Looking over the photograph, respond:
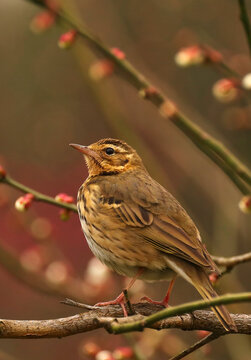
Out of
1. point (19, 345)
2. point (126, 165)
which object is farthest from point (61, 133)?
point (126, 165)

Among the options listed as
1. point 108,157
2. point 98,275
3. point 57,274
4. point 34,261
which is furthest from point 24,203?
point 34,261

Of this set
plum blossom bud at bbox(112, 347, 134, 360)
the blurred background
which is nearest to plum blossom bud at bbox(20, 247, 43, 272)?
the blurred background

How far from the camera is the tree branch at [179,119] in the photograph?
3934mm

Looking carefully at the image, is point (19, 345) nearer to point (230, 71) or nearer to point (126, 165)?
point (126, 165)

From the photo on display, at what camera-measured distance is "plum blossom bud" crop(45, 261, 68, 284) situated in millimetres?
5383

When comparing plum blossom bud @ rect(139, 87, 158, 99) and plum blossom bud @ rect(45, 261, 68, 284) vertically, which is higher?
plum blossom bud @ rect(139, 87, 158, 99)

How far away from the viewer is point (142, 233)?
4.18 metres

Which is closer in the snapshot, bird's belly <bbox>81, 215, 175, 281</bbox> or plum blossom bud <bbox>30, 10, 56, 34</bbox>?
bird's belly <bbox>81, 215, 175, 281</bbox>

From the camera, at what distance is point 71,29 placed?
14.1ft

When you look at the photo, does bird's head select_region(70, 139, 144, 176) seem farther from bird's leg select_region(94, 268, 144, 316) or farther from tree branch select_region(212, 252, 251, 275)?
tree branch select_region(212, 252, 251, 275)

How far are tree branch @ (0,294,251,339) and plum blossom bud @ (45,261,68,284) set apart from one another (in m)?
1.67

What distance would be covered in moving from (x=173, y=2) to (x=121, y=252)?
4005 millimetres

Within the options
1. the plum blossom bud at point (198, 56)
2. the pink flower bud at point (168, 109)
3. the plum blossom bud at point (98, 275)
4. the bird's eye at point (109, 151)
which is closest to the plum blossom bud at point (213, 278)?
the pink flower bud at point (168, 109)

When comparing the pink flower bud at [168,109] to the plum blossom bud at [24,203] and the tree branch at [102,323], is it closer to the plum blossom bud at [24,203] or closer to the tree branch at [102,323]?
the plum blossom bud at [24,203]
